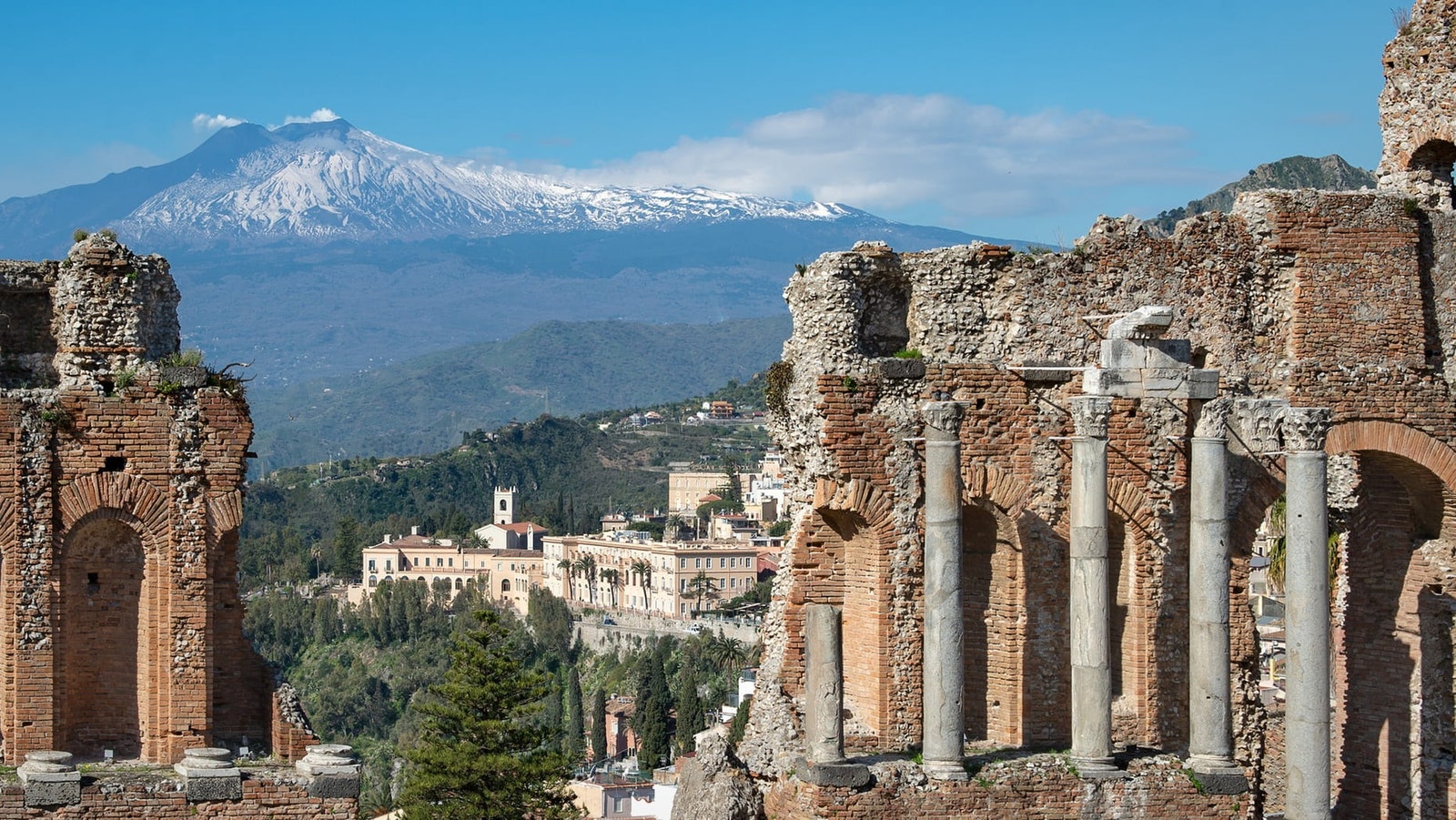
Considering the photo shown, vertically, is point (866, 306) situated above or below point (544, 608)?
above

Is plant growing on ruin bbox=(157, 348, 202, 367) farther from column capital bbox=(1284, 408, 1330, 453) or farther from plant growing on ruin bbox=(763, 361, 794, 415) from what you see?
column capital bbox=(1284, 408, 1330, 453)

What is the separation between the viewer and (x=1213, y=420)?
76.5ft

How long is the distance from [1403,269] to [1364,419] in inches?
73.8

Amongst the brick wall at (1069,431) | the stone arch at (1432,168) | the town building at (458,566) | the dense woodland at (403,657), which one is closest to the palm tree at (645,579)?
the dense woodland at (403,657)

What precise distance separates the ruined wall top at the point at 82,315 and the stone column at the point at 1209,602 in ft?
38.5

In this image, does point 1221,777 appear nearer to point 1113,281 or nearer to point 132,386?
point 1113,281

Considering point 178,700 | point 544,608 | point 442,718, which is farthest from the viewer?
point 544,608

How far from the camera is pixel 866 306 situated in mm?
24672

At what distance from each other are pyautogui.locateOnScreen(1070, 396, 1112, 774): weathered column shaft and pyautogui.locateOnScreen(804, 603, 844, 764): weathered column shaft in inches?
105

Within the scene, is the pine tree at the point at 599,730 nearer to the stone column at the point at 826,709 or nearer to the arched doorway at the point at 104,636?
the arched doorway at the point at 104,636

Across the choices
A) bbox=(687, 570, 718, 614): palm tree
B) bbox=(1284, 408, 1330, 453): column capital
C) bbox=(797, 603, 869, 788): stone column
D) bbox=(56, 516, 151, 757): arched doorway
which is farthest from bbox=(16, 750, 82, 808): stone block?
bbox=(687, 570, 718, 614): palm tree

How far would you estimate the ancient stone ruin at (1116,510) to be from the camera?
2277 cm

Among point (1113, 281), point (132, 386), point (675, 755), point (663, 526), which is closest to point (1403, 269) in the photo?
point (1113, 281)

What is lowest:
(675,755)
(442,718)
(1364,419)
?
(675,755)
